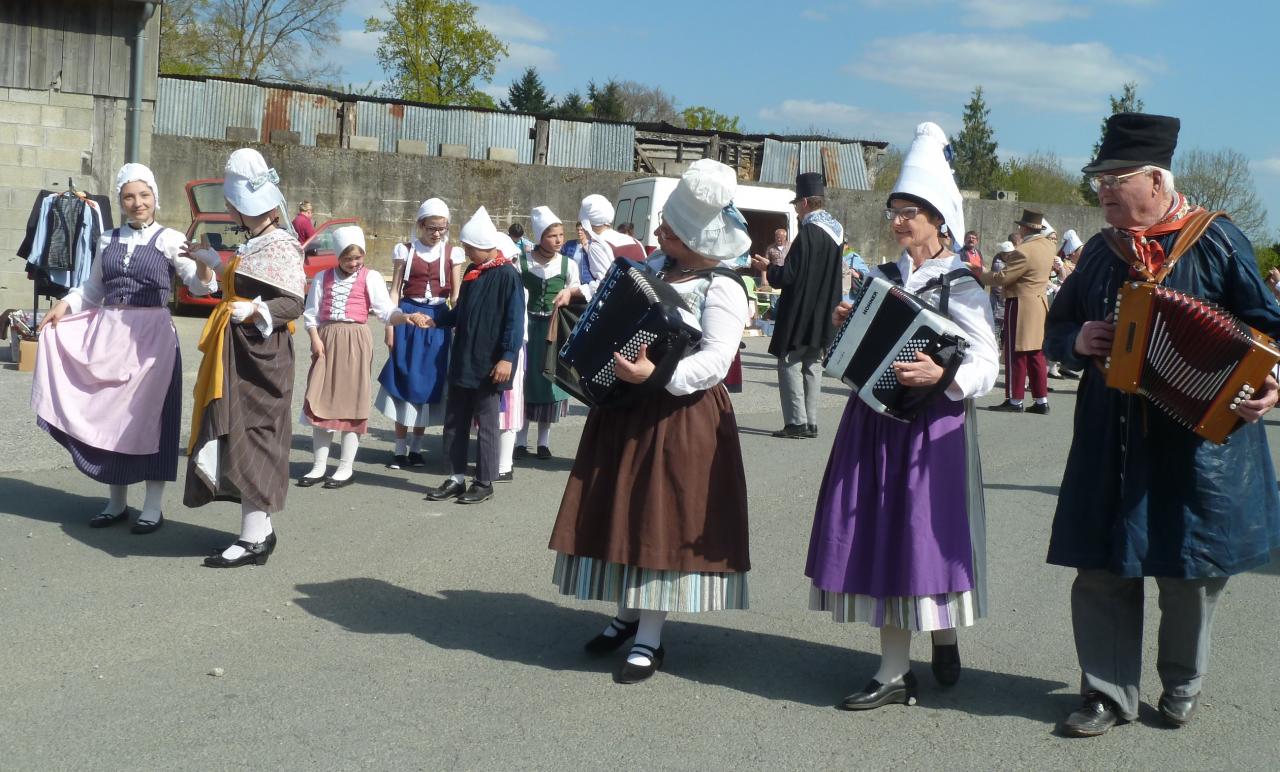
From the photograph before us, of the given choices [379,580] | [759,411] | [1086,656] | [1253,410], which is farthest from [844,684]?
[759,411]

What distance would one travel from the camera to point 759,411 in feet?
41.0

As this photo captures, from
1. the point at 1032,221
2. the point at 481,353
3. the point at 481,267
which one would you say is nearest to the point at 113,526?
the point at 481,353

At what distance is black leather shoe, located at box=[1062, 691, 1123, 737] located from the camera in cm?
414

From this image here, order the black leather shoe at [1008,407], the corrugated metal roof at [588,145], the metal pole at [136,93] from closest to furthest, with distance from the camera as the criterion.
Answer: the black leather shoe at [1008,407] → the metal pole at [136,93] → the corrugated metal roof at [588,145]

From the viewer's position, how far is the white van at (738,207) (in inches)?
809

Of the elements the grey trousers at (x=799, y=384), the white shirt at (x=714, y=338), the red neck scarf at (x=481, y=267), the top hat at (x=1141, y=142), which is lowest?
the grey trousers at (x=799, y=384)

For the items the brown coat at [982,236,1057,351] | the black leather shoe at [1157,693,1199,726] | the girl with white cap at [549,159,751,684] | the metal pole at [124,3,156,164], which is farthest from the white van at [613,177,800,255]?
the black leather shoe at [1157,693,1199,726]

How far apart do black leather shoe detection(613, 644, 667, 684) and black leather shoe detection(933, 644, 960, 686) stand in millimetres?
1047

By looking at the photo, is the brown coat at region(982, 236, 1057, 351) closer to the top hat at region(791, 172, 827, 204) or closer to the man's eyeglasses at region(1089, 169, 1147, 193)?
the top hat at region(791, 172, 827, 204)

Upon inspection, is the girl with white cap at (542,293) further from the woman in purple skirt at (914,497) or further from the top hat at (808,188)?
the woman in purple skirt at (914,497)

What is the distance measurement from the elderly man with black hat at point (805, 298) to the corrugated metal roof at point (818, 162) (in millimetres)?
22884

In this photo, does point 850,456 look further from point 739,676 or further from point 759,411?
point 759,411

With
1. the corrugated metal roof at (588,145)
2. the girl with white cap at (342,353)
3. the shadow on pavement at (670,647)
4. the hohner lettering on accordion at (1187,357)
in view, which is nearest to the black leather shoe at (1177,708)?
the shadow on pavement at (670,647)

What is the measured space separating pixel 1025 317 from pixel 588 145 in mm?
19856
